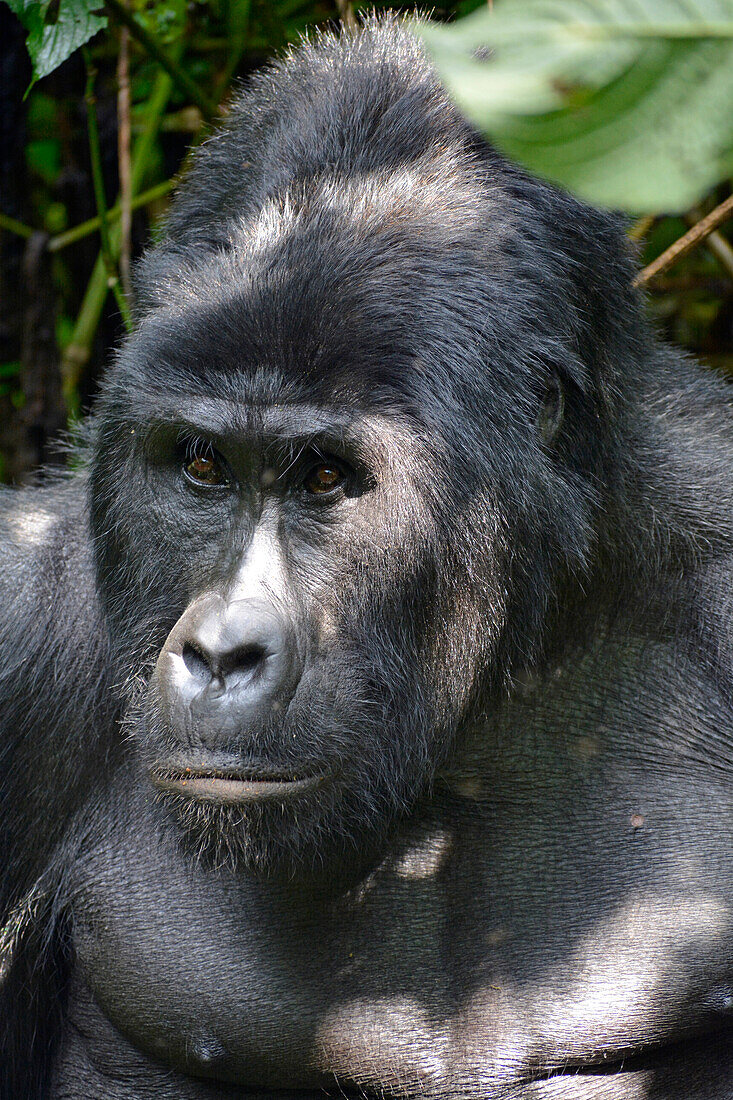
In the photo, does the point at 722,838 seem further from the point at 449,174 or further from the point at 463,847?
the point at 449,174

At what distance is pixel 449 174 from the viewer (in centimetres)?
279

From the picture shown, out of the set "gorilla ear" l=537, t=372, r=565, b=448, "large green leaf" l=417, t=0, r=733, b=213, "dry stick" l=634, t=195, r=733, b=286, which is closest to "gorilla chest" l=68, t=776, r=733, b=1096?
"gorilla ear" l=537, t=372, r=565, b=448

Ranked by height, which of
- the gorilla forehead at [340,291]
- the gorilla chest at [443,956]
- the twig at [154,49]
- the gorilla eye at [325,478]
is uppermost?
→ the twig at [154,49]

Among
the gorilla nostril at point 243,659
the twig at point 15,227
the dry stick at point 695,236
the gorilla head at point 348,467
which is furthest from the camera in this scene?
the twig at point 15,227

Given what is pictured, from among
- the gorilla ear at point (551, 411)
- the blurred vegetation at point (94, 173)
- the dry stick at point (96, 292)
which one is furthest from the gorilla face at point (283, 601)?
the dry stick at point (96, 292)

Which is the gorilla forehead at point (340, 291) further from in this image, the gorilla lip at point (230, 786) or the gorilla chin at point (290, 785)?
the gorilla lip at point (230, 786)

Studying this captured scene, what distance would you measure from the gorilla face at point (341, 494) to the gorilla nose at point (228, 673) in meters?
0.01

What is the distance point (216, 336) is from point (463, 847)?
1435 mm

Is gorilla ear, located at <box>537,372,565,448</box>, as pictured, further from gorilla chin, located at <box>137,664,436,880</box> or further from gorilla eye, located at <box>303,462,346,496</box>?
gorilla chin, located at <box>137,664,436,880</box>

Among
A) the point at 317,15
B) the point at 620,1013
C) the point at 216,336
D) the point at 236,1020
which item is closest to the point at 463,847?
the point at 620,1013

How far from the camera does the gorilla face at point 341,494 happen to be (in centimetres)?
246

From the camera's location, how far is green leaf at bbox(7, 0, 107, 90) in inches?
138

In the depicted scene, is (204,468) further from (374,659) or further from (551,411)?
(551,411)

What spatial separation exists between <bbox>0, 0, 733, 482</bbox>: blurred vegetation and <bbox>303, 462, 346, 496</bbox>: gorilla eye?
7.64 ft
